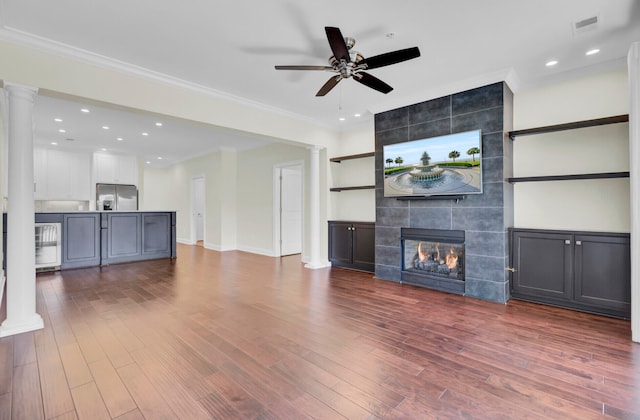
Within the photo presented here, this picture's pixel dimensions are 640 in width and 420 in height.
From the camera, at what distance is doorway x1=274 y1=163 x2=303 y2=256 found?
694 centimetres

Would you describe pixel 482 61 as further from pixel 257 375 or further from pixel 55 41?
pixel 55 41

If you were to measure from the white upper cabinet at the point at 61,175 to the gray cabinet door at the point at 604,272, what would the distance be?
10.4 meters

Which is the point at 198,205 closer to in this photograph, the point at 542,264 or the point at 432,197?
the point at 432,197

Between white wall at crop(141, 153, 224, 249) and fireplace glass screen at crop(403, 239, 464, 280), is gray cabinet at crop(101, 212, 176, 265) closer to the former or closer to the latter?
white wall at crop(141, 153, 224, 249)

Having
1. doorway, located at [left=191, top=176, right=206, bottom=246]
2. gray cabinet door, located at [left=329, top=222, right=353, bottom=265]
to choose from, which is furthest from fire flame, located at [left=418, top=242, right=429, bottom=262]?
doorway, located at [left=191, top=176, right=206, bottom=246]

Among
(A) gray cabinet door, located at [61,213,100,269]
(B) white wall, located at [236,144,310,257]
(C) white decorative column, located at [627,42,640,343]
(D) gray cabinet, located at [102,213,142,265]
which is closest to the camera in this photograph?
(C) white decorative column, located at [627,42,640,343]

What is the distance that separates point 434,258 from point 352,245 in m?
1.58

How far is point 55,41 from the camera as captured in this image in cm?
282

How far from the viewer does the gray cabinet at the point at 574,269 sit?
305 cm

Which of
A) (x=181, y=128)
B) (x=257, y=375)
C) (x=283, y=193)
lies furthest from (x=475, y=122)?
(x=181, y=128)

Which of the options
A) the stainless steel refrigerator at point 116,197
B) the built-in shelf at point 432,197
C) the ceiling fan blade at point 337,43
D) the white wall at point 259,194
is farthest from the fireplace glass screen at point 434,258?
the stainless steel refrigerator at point 116,197

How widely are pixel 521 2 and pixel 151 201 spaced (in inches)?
481

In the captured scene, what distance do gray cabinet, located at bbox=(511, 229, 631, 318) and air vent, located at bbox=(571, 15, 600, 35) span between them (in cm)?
201

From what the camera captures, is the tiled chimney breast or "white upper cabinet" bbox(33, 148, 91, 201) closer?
the tiled chimney breast
